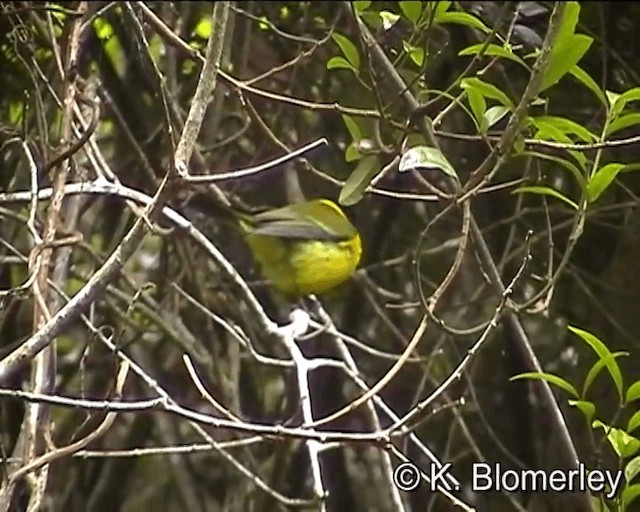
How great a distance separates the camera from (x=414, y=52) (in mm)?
1070

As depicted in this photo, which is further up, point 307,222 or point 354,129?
point 354,129

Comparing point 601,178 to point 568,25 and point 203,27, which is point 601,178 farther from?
point 203,27

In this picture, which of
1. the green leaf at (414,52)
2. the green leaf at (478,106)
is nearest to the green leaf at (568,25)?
the green leaf at (478,106)

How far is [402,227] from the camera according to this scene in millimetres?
1625

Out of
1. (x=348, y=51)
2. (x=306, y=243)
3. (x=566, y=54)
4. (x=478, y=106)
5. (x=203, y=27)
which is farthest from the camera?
(x=203, y=27)

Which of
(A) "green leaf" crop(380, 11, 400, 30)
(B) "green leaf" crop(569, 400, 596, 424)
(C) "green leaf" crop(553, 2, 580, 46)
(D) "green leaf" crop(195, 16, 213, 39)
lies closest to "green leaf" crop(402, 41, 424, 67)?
(A) "green leaf" crop(380, 11, 400, 30)

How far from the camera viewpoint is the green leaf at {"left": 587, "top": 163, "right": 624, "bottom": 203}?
0.92 m

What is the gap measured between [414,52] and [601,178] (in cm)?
26

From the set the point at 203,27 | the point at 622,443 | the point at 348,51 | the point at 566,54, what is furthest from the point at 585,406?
the point at 203,27

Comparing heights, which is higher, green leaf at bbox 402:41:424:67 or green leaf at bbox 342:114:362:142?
green leaf at bbox 402:41:424:67

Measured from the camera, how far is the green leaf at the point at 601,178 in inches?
36.3

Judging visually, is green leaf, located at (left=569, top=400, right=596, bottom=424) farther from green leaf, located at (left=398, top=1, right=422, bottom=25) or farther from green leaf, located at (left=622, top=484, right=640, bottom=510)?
A: green leaf, located at (left=398, top=1, right=422, bottom=25)

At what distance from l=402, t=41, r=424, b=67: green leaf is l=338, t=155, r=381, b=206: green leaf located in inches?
4.4

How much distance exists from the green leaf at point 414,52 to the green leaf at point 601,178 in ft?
0.70
